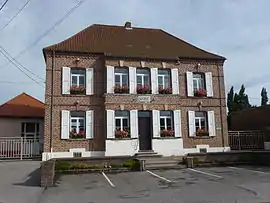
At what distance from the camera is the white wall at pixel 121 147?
20.1 m

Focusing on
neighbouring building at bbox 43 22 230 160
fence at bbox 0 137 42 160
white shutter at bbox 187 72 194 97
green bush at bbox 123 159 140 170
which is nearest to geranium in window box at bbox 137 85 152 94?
neighbouring building at bbox 43 22 230 160

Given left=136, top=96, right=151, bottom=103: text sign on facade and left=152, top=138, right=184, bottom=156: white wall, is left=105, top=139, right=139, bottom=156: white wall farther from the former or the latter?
left=136, top=96, right=151, bottom=103: text sign on facade

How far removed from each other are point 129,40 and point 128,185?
47.5 ft

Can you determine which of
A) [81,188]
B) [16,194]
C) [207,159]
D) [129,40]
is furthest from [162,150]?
[16,194]

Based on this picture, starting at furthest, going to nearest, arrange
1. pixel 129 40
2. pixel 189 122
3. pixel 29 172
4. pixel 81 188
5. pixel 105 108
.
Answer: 1. pixel 129 40
2. pixel 189 122
3. pixel 105 108
4. pixel 29 172
5. pixel 81 188

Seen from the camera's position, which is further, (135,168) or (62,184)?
(135,168)

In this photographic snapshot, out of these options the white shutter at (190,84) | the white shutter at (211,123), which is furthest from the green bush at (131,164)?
the white shutter at (190,84)

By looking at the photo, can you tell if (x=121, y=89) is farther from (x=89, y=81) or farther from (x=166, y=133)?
(x=166, y=133)

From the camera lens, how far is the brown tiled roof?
21797mm

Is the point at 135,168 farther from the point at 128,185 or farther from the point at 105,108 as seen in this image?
the point at 105,108

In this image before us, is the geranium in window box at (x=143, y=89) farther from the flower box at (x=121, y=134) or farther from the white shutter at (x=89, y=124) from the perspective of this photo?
the white shutter at (x=89, y=124)

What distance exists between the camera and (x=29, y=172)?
15.0 metres

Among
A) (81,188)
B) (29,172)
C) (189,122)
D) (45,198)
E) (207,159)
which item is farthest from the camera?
(189,122)

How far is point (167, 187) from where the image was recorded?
439 inches
